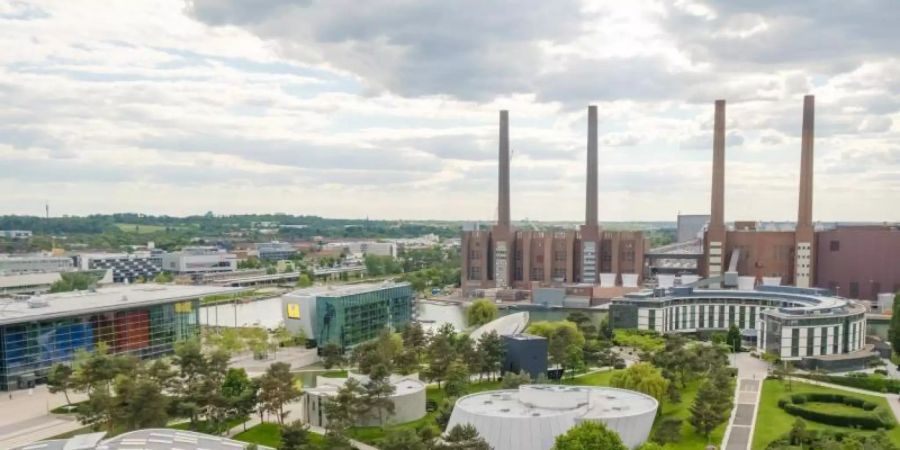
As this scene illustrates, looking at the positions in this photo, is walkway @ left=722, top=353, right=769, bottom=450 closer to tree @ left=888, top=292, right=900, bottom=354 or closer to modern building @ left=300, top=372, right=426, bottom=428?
tree @ left=888, top=292, right=900, bottom=354

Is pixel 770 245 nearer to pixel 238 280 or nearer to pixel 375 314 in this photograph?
pixel 375 314

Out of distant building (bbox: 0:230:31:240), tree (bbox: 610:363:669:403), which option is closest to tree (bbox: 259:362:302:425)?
tree (bbox: 610:363:669:403)

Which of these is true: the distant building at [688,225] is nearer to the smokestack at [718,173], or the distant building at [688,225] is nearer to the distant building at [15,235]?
the smokestack at [718,173]

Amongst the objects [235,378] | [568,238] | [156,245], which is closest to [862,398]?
[235,378]

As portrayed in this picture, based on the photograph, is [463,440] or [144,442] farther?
[463,440]

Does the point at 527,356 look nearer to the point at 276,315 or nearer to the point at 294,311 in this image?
the point at 294,311

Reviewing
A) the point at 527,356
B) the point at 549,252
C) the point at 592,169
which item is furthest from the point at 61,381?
the point at 592,169

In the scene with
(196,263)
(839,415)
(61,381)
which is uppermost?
(196,263)
